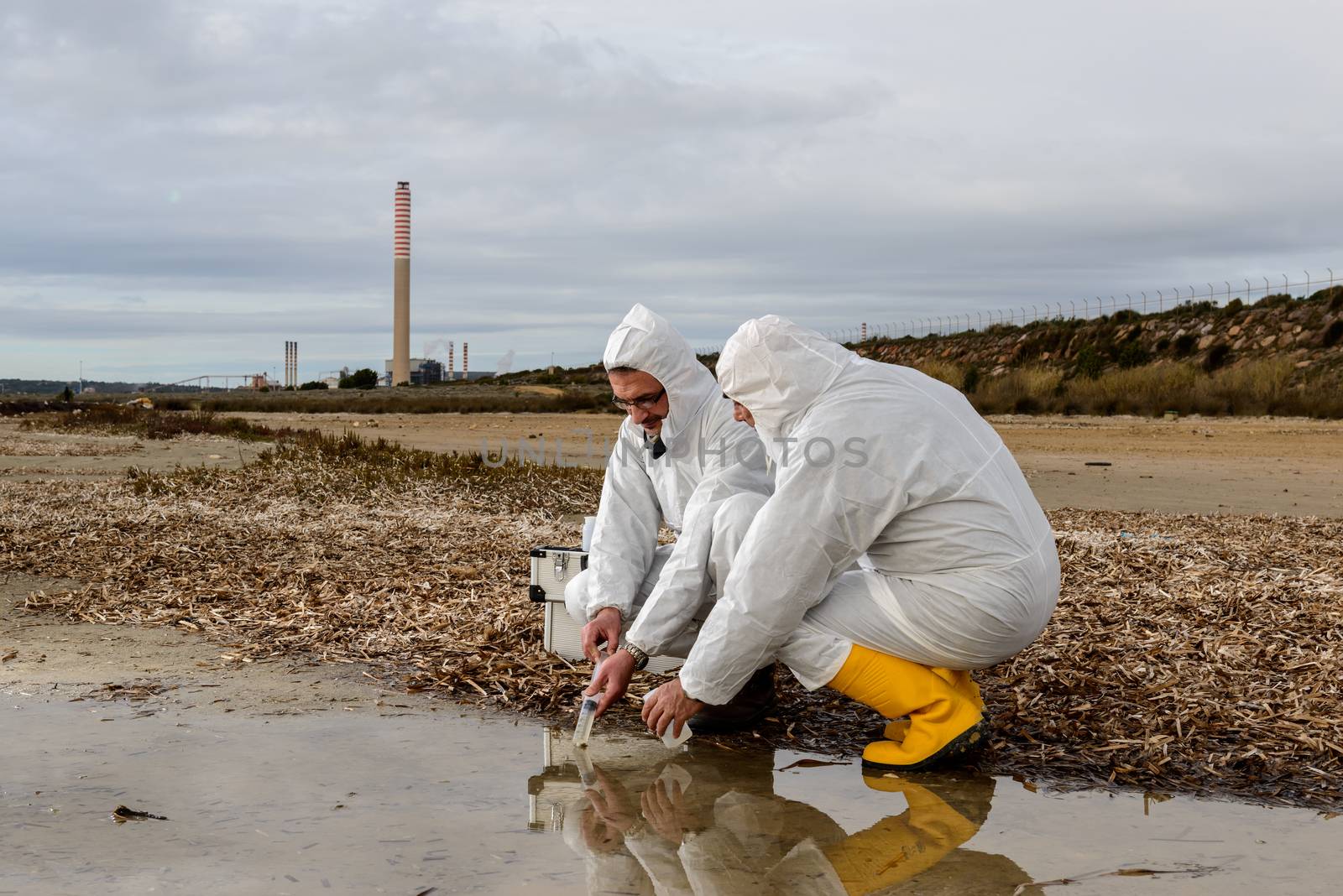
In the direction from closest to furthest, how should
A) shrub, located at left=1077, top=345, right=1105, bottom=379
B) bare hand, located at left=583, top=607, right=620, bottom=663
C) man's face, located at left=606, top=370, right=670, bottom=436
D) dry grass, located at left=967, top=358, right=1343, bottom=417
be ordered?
bare hand, located at left=583, top=607, right=620, bottom=663
man's face, located at left=606, top=370, right=670, bottom=436
dry grass, located at left=967, top=358, right=1343, bottom=417
shrub, located at left=1077, top=345, right=1105, bottom=379

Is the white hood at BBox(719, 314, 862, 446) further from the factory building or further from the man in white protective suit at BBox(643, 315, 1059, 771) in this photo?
the factory building

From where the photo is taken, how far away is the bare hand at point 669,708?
347 centimetres

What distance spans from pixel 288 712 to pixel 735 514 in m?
1.73

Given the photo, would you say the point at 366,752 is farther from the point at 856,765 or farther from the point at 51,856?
the point at 856,765

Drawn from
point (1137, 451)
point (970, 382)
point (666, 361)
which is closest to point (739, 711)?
point (666, 361)

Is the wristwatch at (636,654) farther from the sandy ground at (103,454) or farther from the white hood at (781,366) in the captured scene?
the sandy ground at (103,454)

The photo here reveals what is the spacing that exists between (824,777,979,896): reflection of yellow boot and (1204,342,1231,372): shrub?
125 feet

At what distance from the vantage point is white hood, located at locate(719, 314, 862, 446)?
3.44m

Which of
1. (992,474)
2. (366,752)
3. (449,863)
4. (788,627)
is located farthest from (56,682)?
(992,474)

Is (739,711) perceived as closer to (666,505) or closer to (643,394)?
(666,505)

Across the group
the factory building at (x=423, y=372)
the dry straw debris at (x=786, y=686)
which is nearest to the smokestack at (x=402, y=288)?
the factory building at (x=423, y=372)

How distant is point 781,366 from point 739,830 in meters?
1.29

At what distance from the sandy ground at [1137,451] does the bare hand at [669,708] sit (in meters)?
8.71

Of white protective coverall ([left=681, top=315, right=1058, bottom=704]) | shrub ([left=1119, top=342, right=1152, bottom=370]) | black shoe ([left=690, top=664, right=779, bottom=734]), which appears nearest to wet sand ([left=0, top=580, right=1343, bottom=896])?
black shoe ([left=690, top=664, right=779, bottom=734])
